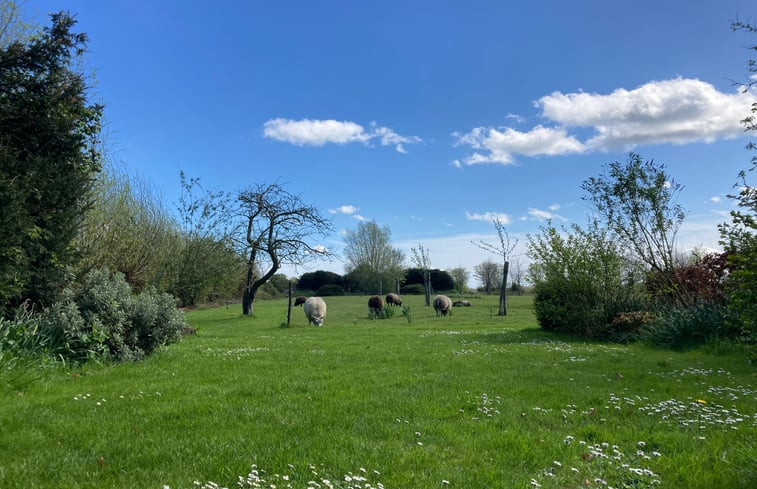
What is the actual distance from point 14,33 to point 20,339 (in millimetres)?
7795

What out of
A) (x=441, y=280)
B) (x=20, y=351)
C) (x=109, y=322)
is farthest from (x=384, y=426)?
(x=441, y=280)

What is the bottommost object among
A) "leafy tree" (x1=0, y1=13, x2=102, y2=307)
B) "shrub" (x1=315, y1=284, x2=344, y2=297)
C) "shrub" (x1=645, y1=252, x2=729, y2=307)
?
"shrub" (x1=315, y1=284, x2=344, y2=297)

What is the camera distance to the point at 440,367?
8852 mm

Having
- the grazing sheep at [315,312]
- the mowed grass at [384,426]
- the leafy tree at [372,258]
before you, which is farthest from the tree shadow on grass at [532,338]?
the leafy tree at [372,258]

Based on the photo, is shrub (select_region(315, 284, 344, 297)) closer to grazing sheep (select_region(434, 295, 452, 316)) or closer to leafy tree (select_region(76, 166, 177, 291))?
grazing sheep (select_region(434, 295, 452, 316))

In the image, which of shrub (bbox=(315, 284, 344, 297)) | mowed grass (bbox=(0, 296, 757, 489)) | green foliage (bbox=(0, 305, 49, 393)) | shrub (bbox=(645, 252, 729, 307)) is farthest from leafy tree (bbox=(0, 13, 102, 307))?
shrub (bbox=(315, 284, 344, 297))

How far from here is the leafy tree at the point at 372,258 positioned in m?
64.9

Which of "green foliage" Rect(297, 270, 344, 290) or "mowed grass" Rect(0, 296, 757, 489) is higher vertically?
"green foliage" Rect(297, 270, 344, 290)

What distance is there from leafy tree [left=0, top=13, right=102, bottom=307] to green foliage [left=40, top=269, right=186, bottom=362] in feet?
2.98

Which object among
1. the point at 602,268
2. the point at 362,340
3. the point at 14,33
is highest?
the point at 14,33

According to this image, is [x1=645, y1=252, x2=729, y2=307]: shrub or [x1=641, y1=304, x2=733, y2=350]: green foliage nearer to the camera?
[x1=641, y1=304, x2=733, y2=350]: green foliage

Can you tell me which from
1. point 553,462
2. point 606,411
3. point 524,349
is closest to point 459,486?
point 553,462

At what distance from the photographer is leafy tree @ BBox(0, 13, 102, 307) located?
8.33m

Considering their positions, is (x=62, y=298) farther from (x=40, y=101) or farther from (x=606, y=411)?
(x=606, y=411)
